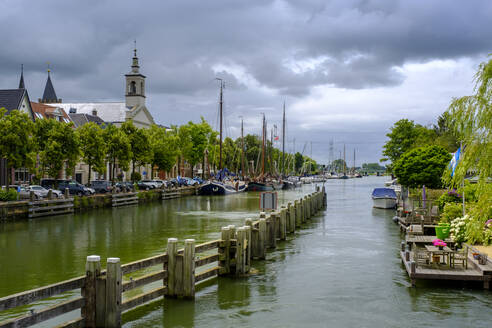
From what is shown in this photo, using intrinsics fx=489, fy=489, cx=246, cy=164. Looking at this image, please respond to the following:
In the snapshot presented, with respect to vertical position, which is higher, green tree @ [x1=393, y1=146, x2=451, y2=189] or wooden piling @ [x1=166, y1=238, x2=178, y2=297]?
green tree @ [x1=393, y1=146, x2=451, y2=189]

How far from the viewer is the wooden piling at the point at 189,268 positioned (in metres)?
13.5

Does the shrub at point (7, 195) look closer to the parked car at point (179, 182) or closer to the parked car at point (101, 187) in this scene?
the parked car at point (101, 187)

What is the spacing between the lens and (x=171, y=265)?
44.5 feet

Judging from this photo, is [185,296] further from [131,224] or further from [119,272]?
[131,224]

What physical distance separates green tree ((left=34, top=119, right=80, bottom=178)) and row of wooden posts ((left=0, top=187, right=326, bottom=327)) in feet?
104

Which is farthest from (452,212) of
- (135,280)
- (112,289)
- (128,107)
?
(128,107)

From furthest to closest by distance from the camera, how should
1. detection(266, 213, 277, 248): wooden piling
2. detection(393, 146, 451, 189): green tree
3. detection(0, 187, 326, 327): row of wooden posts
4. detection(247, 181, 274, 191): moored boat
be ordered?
detection(247, 181, 274, 191): moored boat, detection(393, 146, 451, 189): green tree, detection(266, 213, 277, 248): wooden piling, detection(0, 187, 326, 327): row of wooden posts

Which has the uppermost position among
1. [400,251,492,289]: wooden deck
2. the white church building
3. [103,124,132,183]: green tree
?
the white church building

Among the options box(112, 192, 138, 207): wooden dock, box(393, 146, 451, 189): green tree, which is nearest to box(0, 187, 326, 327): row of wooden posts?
box(112, 192, 138, 207): wooden dock

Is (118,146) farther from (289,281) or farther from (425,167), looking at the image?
(289,281)

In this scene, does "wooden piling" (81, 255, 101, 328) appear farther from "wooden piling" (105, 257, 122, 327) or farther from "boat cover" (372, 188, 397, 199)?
"boat cover" (372, 188, 397, 199)

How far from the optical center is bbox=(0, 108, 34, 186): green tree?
1522 inches

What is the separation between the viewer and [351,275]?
18656 mm

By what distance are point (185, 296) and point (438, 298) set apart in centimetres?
780
